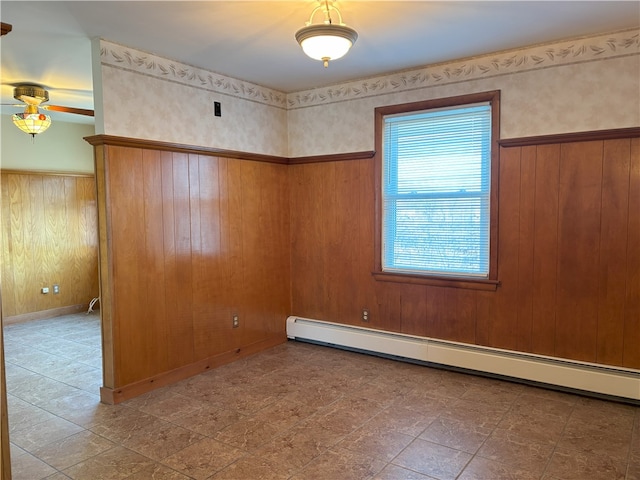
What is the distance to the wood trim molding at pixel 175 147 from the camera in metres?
3.44

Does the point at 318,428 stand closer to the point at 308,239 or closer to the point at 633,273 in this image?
the point at 308,239

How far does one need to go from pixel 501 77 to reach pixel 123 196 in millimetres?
3240

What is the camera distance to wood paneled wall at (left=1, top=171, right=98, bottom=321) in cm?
605

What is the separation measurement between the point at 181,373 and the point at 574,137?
150 inches

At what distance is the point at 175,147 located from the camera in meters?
3.93

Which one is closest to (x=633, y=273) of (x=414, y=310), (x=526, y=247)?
(x=526, y=247)

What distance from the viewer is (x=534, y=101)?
3711 millimetres

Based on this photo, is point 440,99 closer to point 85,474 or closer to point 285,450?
point 285,450

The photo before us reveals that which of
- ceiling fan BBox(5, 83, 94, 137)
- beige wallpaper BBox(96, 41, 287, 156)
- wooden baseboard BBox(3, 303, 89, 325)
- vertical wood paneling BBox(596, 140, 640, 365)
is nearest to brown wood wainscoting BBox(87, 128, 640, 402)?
vertical wood paneling BBox(596, 140, 640, 365)

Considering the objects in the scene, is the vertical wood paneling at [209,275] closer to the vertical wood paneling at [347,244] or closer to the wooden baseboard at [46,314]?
the vertical wood paneling at [347,244]

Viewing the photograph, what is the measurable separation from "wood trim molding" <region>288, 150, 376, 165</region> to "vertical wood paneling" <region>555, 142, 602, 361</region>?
175 centimetres

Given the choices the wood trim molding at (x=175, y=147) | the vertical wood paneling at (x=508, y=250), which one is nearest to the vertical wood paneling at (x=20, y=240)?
the wood trim molding at (x=175, y=147)

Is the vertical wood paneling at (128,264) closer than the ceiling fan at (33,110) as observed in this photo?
Yes

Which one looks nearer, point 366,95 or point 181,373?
point 181,373
